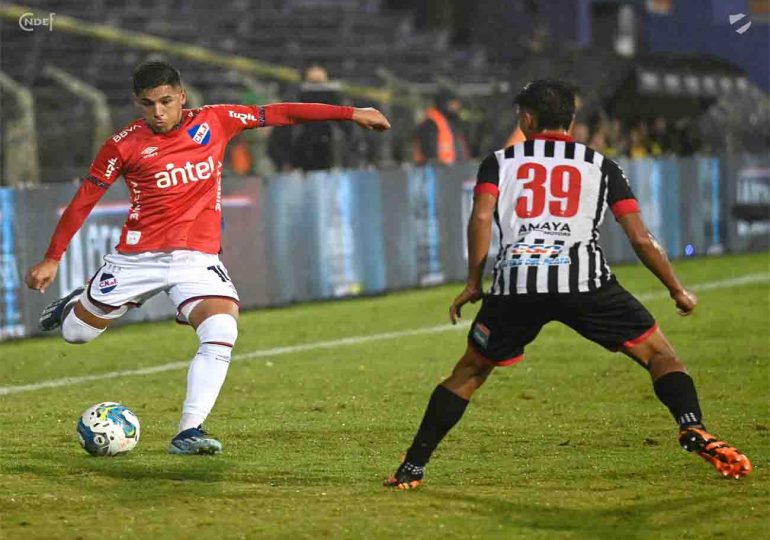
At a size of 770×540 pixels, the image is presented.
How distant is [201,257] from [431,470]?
5.59 feet

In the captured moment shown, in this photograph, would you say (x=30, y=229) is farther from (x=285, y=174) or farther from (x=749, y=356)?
(x=749, y=356)

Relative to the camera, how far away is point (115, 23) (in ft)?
87.6

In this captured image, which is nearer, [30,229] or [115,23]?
[30,229]

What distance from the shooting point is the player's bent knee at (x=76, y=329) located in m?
8.73

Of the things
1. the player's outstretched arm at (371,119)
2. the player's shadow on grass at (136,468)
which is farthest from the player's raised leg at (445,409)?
the player's outstretched arm at (371,119)

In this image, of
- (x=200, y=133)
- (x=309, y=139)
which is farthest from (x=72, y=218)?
(x=309, y=139)

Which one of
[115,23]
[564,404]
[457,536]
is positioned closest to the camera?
[457,536]

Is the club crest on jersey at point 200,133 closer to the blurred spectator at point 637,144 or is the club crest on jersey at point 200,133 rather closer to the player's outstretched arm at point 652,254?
the player's outstretched arm at point 652,254

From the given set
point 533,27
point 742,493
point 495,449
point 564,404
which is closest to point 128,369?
point 564,404

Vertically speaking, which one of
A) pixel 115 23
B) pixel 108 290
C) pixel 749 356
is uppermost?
pixel 115 23

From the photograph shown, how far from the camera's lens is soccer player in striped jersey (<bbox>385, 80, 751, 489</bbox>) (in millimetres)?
7051

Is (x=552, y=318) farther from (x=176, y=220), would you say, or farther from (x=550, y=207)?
(x=176, y=220)

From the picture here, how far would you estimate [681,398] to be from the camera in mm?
7203

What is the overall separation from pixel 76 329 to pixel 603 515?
11.0ft
